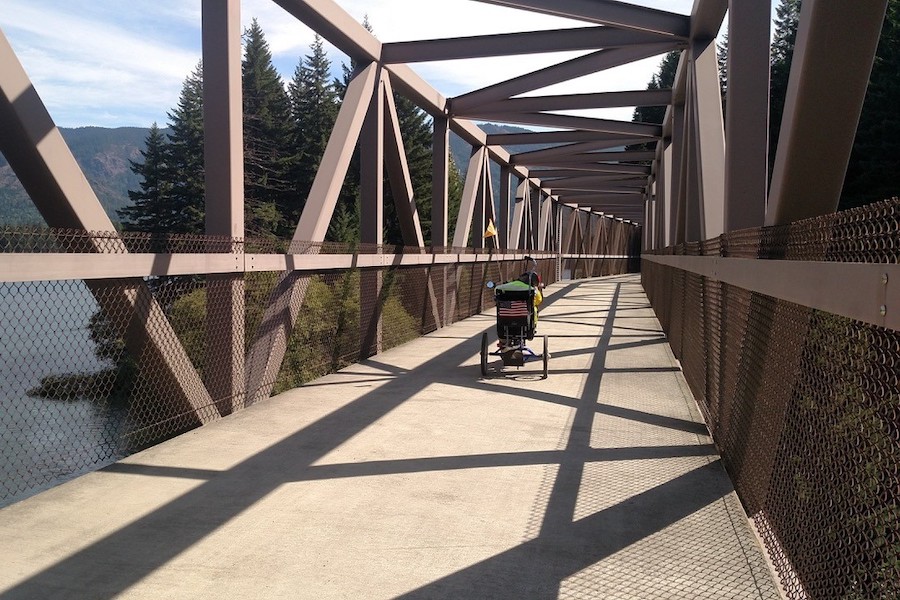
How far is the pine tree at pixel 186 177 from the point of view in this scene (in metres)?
48.2

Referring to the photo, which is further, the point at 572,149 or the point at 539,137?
the point at 572,149

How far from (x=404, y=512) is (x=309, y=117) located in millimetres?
58216

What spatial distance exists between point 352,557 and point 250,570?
1.63ft

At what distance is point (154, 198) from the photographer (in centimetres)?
5134

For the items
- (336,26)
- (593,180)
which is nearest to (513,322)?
(336,26)

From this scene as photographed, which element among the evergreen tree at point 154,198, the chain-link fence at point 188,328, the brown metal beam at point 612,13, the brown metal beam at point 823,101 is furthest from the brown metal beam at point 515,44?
the evergreen tree at point 154,198

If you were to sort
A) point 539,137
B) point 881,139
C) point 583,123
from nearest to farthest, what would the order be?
point 583,123 < point 539,137 < point 881,139

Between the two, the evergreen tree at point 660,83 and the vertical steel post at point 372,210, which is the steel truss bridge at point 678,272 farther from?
the evergreen tree at point 660,83

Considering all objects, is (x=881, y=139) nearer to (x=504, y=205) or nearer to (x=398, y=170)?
(x=504, y=205)

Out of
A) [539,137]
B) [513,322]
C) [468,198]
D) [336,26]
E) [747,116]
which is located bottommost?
[513,322]

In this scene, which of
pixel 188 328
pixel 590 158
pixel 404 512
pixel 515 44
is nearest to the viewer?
pixel 404 512

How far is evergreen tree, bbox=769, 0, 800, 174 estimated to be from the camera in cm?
3256

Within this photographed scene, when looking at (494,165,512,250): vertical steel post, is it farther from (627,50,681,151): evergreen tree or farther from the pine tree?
(627,50,681,151): evergreen tree

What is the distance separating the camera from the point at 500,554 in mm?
3799
